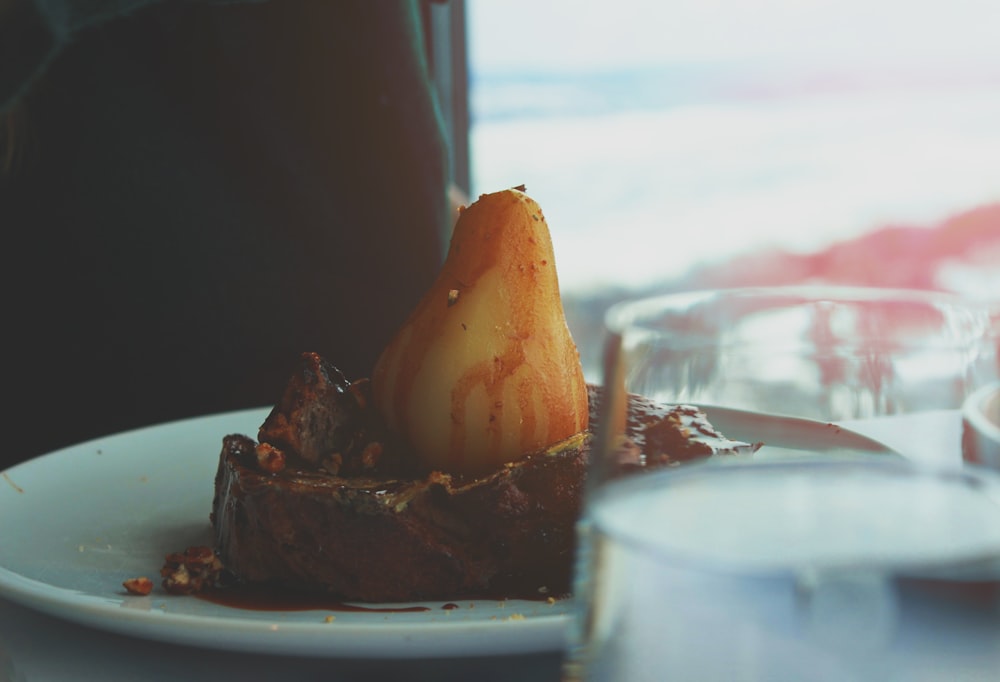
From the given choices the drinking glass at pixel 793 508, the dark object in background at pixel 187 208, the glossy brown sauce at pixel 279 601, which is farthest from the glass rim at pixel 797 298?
the dark object in background at pixel 187 208

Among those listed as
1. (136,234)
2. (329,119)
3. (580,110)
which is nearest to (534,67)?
(580,110)

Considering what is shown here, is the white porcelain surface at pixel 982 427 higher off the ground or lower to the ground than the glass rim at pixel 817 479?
higher

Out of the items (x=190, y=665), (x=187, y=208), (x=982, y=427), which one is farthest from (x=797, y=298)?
(x=187, y=208)

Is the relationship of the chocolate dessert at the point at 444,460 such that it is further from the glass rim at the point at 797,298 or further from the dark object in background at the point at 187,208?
the dark object in background at the point at 187,208

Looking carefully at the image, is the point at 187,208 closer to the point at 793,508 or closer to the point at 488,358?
the point at 488,358

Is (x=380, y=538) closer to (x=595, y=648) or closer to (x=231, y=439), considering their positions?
(x=231, y=439)
